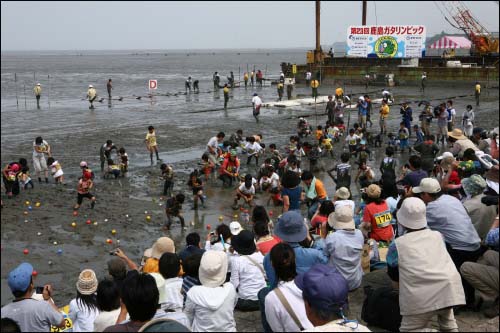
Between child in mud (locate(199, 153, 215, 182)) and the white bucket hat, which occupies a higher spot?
the white bucket hat

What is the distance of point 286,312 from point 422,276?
1256 millimetres

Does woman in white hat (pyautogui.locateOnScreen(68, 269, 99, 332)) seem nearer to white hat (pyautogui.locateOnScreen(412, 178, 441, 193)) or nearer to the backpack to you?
the backpack

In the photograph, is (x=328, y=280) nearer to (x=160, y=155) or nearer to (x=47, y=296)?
(x=47, y=296)

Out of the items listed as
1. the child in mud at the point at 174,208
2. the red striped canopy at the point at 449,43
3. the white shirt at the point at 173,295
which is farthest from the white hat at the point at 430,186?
the red striped canopy at the point at 449,43

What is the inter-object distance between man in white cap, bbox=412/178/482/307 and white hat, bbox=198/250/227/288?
2.24 metres

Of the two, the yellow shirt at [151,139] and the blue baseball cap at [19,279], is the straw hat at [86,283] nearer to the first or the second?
the blue baseball cap at [19,279]

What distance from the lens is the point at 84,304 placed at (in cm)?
507

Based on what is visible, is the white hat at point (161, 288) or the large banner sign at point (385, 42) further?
the large banner sign at point (385, 42)

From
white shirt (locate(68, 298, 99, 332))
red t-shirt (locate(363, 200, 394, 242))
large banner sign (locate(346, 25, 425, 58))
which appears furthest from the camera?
large banner sign (locate(346, 25, 425, 58))

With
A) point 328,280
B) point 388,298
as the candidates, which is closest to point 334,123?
point 388,298

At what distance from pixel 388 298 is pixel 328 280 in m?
1.92

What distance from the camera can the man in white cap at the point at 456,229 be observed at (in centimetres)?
546

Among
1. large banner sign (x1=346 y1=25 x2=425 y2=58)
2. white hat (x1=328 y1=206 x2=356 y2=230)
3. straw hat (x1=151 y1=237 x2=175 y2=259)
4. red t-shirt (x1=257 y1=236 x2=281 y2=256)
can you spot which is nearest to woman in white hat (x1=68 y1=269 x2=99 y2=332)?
straw hat (x1=151 y1=237 x2=175 y2=259)

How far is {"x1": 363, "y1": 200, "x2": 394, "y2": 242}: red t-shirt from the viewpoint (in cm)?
696
